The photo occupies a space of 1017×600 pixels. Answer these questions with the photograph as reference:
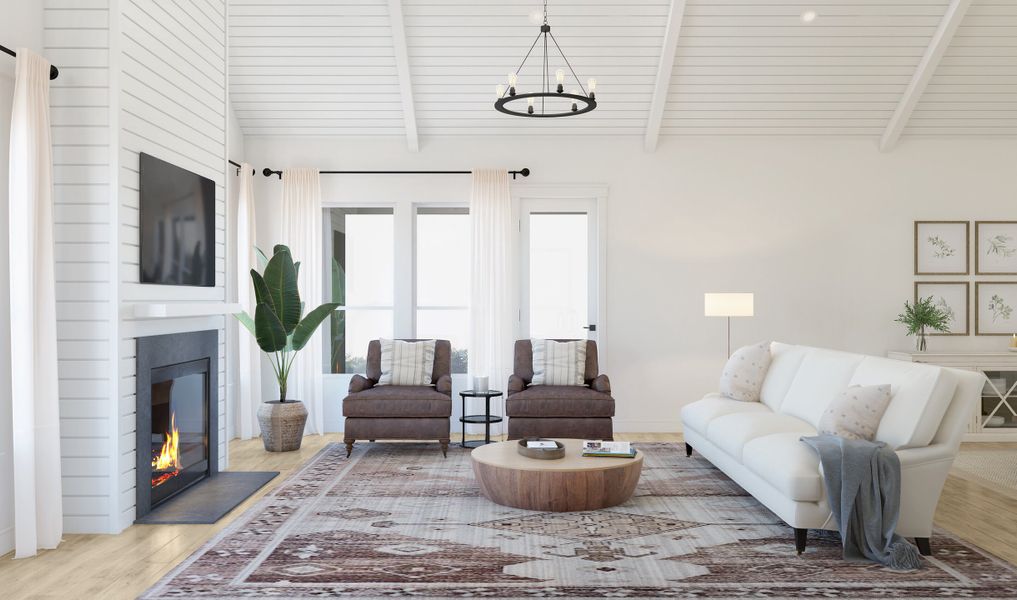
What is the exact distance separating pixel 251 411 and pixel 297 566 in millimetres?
3611

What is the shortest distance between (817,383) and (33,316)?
426cm

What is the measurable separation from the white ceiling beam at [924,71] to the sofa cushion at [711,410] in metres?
3.10

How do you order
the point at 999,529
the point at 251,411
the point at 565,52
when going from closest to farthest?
1. the point at 999,529
2. the point at 565,52
3. the point at 251,411

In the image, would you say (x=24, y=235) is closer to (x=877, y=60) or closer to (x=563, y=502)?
(x=563, y=502)

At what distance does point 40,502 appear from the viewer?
144 inches

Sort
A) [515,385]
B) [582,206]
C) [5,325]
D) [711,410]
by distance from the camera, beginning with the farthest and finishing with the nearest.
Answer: [582,206] < [515,385] < [711,410] < [5,325]

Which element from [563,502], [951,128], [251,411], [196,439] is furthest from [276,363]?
[951,128]

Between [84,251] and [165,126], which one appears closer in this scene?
[84,251]

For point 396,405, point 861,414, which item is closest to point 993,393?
point 861,414

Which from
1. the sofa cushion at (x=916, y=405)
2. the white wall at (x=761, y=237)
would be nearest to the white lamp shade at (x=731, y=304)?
the white wall at (x=761, y=237)

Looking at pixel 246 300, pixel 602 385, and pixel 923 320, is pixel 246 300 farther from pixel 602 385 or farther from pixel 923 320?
pixel 923 320

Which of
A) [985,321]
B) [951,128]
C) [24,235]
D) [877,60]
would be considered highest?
[877,60]

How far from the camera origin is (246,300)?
669cm

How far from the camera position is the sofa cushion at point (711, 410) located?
5.17m
